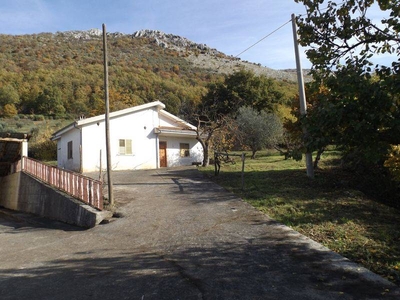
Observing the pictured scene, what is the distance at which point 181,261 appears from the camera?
611cm

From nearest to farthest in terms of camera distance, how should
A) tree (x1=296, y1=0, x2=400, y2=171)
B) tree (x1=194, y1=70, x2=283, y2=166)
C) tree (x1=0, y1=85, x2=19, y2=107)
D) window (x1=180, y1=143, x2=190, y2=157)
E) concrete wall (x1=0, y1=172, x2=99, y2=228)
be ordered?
tree (x1=296, y1=0, x2=400, y2=171) → concrete wall (x1=0, y1=172, x2=99, y2=228) → window (x1=180, y1=143, x2=190, y2=157) → tree (x1=194, y1=70, x2=283, y2=166) → tree (x1=0, y1=85, x2=19, y2=107)

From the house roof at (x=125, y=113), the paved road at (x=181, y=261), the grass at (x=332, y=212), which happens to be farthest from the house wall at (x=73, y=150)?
the paved road at (x=181, y=261)

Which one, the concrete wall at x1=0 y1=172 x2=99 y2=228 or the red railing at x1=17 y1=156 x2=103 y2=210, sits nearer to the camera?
the concrete wall at x1=0 y1=172 x2=99 y2=228

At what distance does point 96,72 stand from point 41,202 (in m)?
51.6

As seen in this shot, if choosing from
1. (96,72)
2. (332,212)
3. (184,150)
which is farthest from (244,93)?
(96,72)

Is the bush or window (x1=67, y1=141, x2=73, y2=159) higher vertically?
the bush

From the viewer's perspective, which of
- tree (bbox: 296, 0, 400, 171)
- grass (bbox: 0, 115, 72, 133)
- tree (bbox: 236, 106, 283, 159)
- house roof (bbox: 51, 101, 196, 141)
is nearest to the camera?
tree (bbox: 296, 0, 400, 171)

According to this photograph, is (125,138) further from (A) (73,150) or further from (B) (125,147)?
(A) (73,150)

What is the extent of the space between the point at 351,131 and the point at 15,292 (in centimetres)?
563

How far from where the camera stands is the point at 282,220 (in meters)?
8.34

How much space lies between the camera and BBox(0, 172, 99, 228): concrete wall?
406 inches

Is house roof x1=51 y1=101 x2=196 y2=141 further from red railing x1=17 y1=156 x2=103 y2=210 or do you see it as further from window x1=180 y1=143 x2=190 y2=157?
red railing x1=17 y1=156 x2=103 y2=210

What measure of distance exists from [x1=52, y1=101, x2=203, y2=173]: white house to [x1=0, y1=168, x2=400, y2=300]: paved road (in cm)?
931

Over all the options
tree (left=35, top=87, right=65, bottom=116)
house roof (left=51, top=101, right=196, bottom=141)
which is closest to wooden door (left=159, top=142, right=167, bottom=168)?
house roof (left=51, top=101, right=196, bottom=141)
